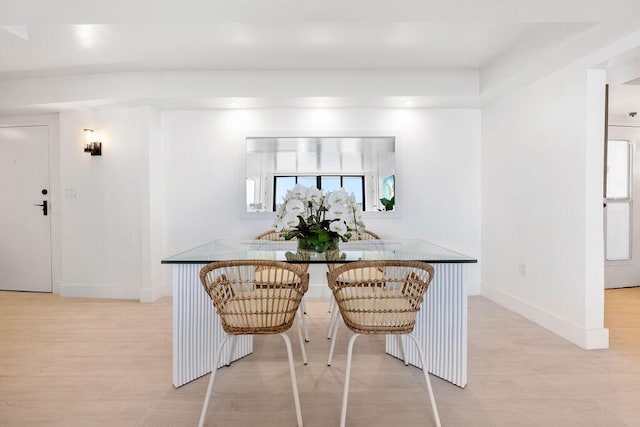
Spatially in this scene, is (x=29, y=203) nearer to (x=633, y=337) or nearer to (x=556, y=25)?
(x=556, y=25)

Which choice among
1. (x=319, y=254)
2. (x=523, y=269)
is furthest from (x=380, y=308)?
(x=523, y=269)

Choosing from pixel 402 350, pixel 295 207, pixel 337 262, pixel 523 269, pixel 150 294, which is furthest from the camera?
pixel 150 294

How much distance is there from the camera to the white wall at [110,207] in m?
3.81

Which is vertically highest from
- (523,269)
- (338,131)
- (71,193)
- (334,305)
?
(338,131)

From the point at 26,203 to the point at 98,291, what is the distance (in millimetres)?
1454

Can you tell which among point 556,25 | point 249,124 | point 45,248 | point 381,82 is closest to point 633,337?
point 556,25

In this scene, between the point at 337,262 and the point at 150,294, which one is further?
the point at 150,294

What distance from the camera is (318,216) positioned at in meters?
2.22

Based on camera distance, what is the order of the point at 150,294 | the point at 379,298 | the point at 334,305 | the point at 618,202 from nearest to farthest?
1. the point at 379,298
2. the point at 334,305
3. the point at 150,294
4. the point at 618,202

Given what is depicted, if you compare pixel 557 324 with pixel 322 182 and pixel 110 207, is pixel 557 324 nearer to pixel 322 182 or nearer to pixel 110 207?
pixel 322 182

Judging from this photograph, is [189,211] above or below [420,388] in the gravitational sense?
above

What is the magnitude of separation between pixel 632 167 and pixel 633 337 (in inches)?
105

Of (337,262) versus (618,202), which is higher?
(618,202)

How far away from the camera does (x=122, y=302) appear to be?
375 centimetres
